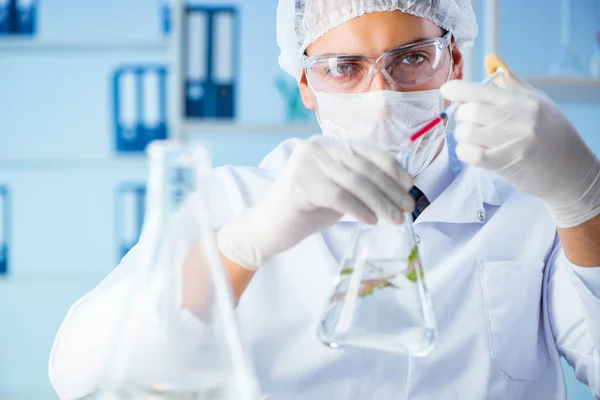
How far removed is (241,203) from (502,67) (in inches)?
25.4

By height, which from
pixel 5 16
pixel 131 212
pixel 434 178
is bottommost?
pixel 131 212

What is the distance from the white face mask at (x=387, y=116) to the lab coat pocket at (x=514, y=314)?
277 mm

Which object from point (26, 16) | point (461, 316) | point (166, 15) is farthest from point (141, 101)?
point (461, 316)

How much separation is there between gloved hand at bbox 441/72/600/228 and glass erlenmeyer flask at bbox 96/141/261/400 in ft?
1.66

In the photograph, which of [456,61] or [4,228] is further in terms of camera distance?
[4,228]

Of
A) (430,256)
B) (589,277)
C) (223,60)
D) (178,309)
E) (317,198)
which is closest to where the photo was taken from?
(178,309)

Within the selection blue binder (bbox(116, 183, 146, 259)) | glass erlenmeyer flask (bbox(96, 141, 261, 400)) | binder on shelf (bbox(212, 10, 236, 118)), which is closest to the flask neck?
glass erlenmeyer flask (bbox(96, 141, 261, 400))

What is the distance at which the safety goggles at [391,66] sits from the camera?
1.22 meters

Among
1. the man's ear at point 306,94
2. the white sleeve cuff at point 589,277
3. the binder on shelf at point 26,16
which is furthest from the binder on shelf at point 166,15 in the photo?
the white sleeve cuff at point 589,277

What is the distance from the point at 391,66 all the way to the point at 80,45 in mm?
2159

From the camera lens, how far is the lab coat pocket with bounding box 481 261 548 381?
1.28 m

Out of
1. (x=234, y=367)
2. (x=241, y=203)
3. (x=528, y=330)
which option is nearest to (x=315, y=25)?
(x=241, y=203)

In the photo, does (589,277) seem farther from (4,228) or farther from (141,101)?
(4,228)

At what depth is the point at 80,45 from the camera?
3.00m
